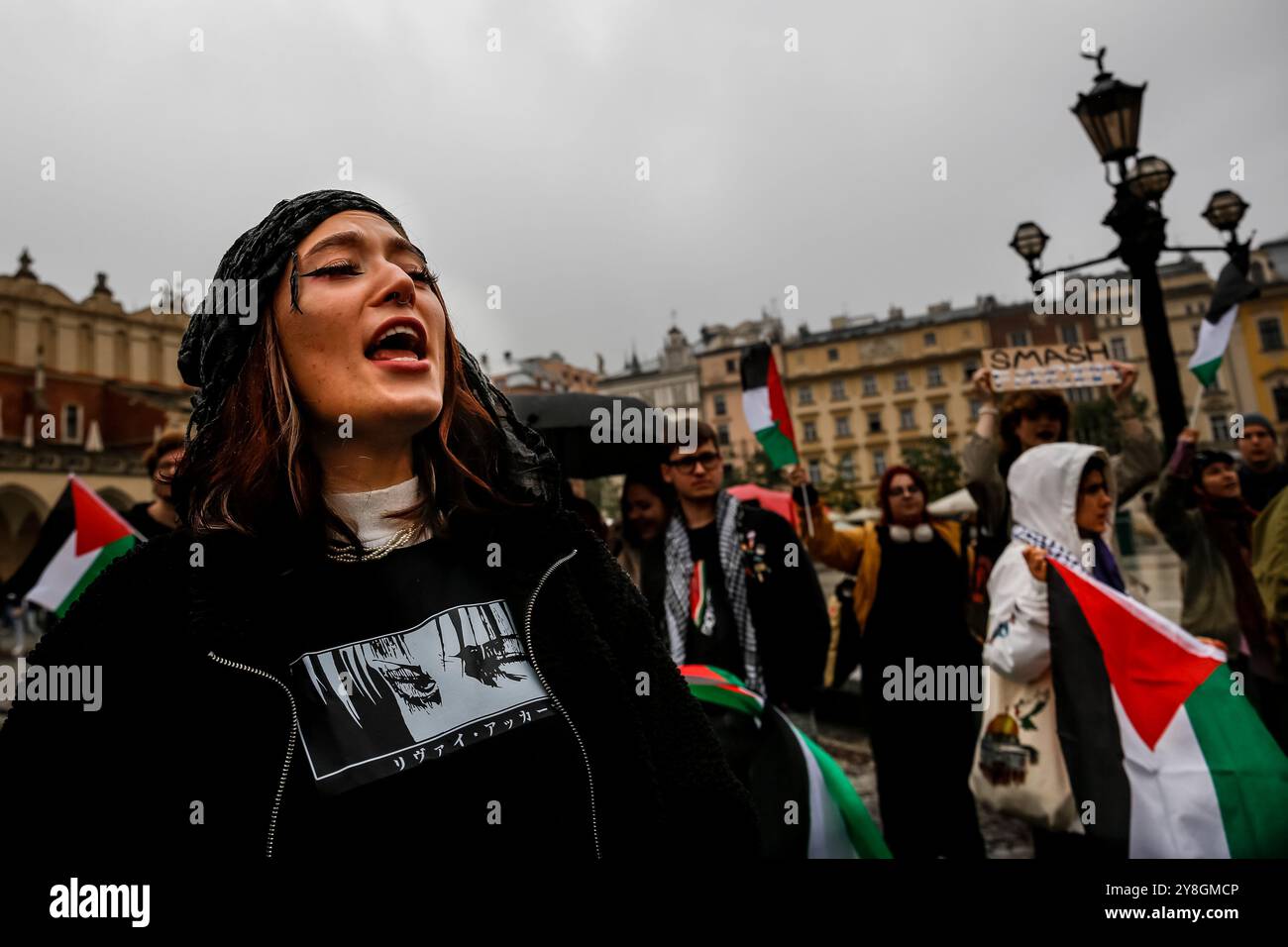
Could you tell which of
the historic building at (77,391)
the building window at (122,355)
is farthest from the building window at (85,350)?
the building window at (122,355)

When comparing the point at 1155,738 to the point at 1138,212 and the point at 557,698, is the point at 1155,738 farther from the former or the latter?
the point at 1138,212

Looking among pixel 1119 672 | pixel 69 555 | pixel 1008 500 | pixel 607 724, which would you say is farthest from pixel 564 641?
pixel 69 555

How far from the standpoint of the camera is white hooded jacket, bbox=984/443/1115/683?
10.1 ft

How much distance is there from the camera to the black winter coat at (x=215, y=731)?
105 cm

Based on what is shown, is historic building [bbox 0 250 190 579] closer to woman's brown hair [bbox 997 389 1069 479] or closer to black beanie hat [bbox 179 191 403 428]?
woman's brown hair [bbox 997 389 1069 479]

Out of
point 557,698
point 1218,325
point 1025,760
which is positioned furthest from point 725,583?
point 1218,325

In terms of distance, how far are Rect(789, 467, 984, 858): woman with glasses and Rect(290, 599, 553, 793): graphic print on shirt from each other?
123 inches

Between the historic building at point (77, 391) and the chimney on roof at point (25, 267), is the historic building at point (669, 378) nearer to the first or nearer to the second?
the historic building at point (77, 391)

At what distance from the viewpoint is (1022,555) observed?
3297 millimetres

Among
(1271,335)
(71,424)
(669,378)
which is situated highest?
(669,378)

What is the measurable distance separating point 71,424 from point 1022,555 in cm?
4820
